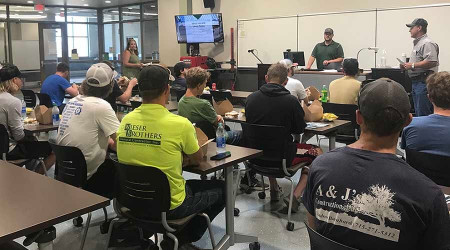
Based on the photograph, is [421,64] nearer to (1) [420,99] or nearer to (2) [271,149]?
(1) [420,99]

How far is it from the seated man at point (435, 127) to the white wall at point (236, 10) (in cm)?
567

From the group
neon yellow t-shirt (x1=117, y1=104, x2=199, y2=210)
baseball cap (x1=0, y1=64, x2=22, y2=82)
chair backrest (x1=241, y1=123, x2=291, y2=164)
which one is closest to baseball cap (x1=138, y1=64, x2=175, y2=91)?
neon yellow t-shirt (x1=117, y1=104, x2=199, y2=210)

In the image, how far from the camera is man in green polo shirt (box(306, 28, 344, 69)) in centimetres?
800

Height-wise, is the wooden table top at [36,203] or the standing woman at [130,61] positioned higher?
the standing woman at [130,61]

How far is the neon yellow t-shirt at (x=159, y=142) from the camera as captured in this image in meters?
2.28

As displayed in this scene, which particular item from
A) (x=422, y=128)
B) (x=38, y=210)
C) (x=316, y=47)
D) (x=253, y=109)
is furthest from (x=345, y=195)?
(x=316, y=47)

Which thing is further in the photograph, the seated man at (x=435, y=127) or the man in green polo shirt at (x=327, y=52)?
the man in green polo shirt at (x=327, y=52)

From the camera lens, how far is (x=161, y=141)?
227 centimetres

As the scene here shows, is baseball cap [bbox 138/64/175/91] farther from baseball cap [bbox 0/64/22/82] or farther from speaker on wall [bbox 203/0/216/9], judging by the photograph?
speaker on wall [bbox 203/0/216/9]

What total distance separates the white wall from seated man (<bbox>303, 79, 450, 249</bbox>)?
713 cm

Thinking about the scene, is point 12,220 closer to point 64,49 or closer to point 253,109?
point 253,109

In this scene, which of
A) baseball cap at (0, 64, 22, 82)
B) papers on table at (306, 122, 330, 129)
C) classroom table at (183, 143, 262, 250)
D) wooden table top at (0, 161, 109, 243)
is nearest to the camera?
wooden table top at (0, 161, 109, 243)

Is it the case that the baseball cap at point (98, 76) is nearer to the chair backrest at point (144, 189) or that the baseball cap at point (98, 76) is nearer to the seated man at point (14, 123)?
the chair backrest at point (144, 189)

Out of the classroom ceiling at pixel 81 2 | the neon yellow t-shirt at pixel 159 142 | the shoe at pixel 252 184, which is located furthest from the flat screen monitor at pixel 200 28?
the neon yellow t-shirt at pixel 159 142
